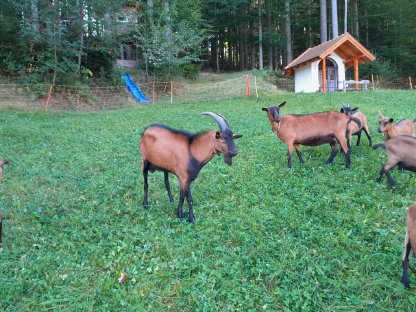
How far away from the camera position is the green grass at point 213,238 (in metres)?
3.64

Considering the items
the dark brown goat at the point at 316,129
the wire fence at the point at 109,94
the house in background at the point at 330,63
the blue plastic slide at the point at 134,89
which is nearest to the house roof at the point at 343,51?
the house in background at the point at 330,63

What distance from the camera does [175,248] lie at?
14.6ft

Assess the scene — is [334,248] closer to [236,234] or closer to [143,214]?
[236,234]

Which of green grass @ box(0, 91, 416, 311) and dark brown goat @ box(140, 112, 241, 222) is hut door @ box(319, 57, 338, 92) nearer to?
green grass @ box(0, 91, 416, 311)

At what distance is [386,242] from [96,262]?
3404mm

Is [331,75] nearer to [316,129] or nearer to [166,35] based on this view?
[166,35]

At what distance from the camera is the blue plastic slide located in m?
23.6

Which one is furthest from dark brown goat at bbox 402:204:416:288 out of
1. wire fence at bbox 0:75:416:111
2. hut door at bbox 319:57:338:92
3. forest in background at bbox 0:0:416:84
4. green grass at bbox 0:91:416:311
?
hut door at bbox 319:57:338:92

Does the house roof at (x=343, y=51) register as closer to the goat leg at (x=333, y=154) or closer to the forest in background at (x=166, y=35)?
the forest in background at (x=166, y=35)

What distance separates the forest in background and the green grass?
47.9 ft

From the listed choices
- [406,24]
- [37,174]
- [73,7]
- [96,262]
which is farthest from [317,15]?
[96,262]

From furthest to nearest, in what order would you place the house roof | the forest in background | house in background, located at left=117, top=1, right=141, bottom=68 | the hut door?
1. the hut door
2. house in background, located at left=117, top=1, right=141, bottom=68
3. the house roof
4. the forest in background

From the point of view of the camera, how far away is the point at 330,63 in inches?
1019

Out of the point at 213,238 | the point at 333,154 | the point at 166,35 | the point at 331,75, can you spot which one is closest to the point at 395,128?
the point at 333,154
